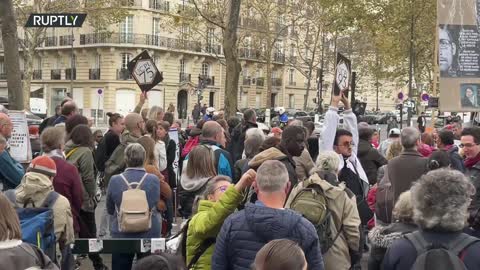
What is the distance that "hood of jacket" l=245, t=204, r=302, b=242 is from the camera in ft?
11.6

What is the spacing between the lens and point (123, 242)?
5738 millimetres

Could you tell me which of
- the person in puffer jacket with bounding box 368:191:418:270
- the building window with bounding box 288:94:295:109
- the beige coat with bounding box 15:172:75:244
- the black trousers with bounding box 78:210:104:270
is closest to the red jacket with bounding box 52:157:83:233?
the black trousers with bounding box 78:210:104:270

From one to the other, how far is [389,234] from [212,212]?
1122 mm

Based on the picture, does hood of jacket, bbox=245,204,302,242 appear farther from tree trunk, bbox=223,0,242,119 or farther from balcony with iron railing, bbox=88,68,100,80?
balcony with iron railing, bbox=88,68,100,80

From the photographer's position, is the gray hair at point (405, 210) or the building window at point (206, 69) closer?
the gray hair at point (405, 210)

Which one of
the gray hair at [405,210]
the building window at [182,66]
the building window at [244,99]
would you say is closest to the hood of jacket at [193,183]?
the gray hair at [405,210]

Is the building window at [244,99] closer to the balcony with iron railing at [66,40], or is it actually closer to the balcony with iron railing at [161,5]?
the balcony with iron railing at [161,5]

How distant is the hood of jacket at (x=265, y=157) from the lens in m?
4.68

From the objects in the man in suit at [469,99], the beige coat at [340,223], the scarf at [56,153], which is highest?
the man in suit at [469,99]

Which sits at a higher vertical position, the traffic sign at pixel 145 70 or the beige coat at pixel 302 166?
the traffic sign at pixel 145 70

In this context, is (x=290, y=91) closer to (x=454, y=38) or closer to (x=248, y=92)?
(x=248, y=92)

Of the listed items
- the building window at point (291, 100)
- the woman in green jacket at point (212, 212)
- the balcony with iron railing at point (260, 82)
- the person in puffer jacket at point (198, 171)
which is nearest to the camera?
the woman in green jacket at point (212, 212)

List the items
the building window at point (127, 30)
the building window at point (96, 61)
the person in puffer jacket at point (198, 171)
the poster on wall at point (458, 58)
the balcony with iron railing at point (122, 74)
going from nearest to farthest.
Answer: the person in puffer jacket at point (198, 171), the poster on wall at point (458, 58), the balcony with iron railing at point (122, 74), the building window at point (127, 30), the building window at point (96, 61)

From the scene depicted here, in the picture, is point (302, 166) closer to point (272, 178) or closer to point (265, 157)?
point (265, 157)
